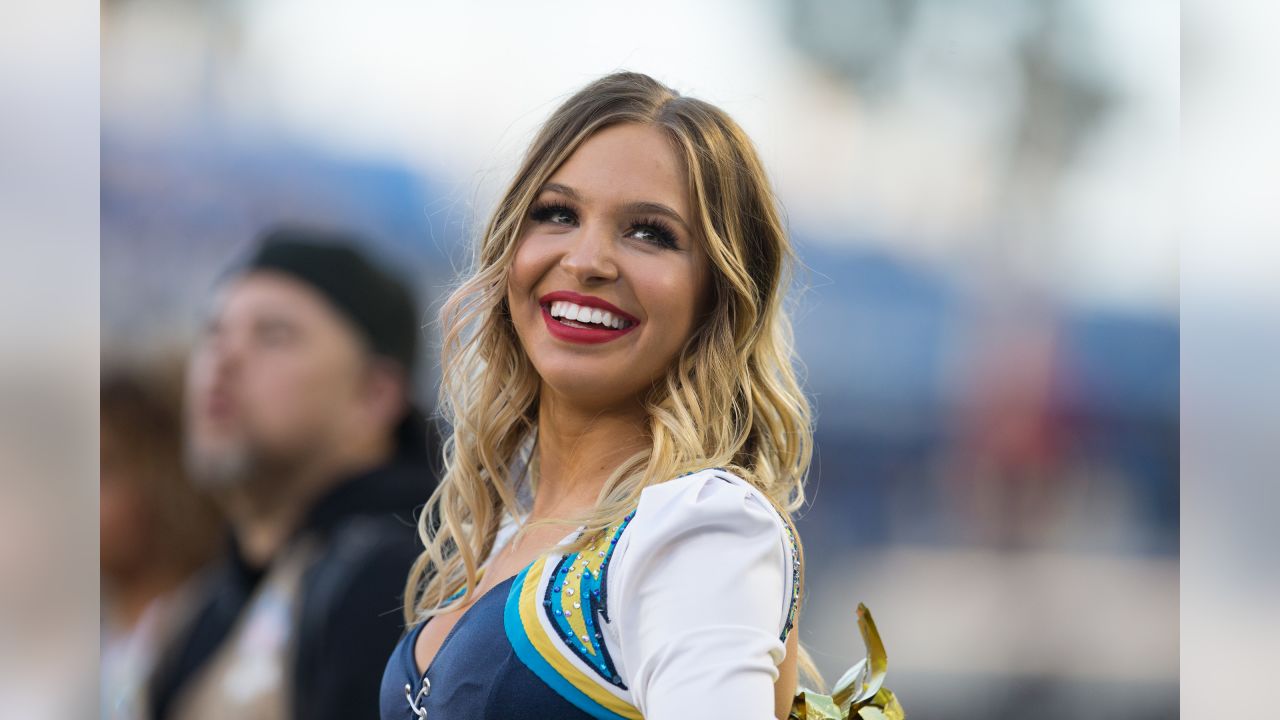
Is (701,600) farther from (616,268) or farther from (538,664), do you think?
(616,268)

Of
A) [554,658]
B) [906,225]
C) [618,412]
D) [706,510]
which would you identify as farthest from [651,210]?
[906,225]

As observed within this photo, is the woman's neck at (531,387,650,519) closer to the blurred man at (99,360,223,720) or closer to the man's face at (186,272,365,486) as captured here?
the man's face at (186,272,365,486)

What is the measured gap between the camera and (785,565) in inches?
50.0

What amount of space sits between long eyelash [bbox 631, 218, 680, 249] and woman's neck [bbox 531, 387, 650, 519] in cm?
24

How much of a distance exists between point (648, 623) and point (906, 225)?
84.0 inches

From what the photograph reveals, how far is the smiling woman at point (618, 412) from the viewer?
1.23 meters

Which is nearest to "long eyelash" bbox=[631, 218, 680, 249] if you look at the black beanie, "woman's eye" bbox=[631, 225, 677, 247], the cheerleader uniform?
"woman's eye" bbox=[631, 225, 677, 247]

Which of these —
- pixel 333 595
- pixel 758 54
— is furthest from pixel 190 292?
pixel 758 54

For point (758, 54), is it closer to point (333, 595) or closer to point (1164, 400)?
point (1164, 400)

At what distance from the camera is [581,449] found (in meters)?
1.66

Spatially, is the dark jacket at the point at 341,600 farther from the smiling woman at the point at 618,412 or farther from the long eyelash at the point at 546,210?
the long eyelash at the point at 546,210

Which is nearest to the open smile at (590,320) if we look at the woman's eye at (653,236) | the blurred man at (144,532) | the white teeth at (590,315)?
the white teeth at (590,315)

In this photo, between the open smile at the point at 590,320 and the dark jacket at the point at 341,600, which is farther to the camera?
the dark jacket at the point at 341,600
